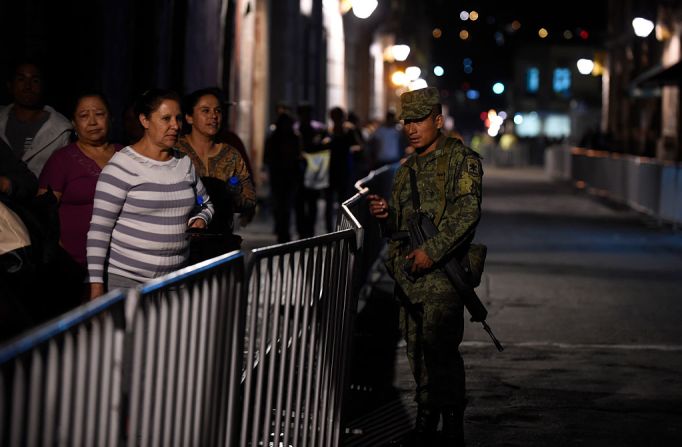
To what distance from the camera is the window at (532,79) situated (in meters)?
108

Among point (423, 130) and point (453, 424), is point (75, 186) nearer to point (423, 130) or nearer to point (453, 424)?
point (423, 130)

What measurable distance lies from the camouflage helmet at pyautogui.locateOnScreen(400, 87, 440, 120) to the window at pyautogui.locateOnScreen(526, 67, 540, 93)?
10173cm

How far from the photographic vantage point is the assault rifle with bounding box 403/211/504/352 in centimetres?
695

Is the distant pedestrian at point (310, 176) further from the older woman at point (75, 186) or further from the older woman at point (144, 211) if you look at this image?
the older woman at point (144, 211)

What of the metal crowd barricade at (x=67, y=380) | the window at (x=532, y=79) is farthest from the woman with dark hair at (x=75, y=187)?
the window at (x=532, y=79)

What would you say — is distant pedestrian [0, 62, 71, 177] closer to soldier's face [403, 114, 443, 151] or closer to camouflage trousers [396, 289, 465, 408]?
soldier's face [403, 114, 443, 151]

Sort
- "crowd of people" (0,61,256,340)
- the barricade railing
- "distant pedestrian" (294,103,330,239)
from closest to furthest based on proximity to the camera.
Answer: the barricade railing → "crowd of people" (0,61,256,340) → "distant pedestrian" (294,103,330,239)

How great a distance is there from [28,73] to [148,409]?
4611 millimetres

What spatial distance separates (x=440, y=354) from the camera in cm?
705

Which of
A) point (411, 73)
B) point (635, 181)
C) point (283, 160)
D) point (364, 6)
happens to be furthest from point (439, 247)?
point (411, 73)

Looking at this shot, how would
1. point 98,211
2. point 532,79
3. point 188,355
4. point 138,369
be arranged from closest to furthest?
point 138,369, point 188,355, point 98,211, point 532,79

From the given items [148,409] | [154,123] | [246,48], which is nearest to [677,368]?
[154,123]

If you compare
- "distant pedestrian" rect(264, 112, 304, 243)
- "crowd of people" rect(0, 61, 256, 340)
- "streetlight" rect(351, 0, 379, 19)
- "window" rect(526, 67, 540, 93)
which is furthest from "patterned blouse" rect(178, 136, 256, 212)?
"window" rect(526, 67, 540, 93)

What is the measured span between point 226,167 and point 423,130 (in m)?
1.84
